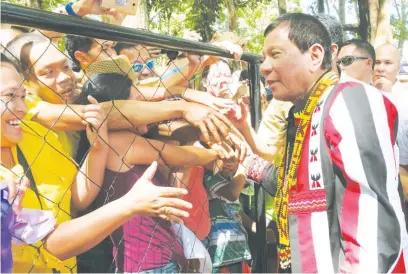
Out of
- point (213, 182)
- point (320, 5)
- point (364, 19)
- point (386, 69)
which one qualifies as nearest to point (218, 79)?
point (213, 182)

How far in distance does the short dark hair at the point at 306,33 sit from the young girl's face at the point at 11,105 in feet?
3.07

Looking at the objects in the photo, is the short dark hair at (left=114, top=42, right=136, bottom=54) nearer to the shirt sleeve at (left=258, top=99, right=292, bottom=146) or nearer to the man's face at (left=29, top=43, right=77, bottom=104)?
the man's face at (left=29, top=43, right=77, bottom=104)

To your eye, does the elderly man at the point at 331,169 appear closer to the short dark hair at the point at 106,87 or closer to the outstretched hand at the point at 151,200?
the outstretched hand at the point at 151,200

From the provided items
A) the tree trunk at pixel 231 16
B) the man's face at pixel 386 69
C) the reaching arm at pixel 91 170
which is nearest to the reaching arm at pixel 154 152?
the reaching arm at pixel 91 170

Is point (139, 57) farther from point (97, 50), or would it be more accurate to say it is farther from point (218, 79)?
point (218, 79)

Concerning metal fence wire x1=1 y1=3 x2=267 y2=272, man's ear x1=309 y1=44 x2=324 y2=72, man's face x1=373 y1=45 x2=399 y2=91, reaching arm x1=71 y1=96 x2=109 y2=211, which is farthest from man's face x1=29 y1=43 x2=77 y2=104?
man's face x1=373 y1=45 x2=399 y2=91

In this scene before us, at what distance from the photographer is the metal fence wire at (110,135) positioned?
164 centimetres

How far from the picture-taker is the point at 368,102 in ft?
5.35

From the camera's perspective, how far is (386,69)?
4.11 metres

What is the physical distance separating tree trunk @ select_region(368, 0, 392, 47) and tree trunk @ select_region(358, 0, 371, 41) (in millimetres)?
99

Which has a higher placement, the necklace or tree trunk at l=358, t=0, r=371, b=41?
tree trunk at l=358, t=0, r=371, b=41

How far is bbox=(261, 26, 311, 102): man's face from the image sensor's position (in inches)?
73.4

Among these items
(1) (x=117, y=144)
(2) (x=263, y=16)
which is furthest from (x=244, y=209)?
(2) (x=263, y=16)

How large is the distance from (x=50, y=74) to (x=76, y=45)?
1.96ft
